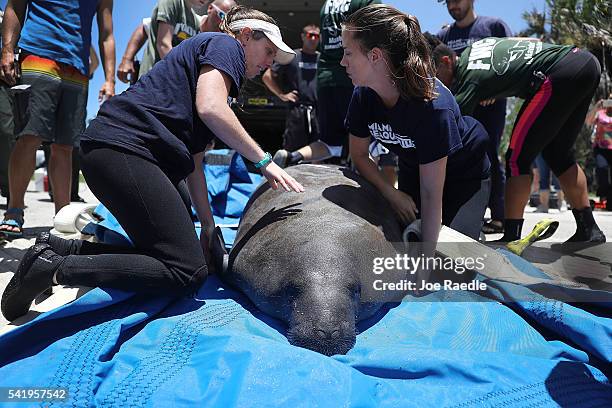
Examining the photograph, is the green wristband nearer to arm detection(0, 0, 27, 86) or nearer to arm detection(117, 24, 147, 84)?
arm detection(0, 0, 27, 86)

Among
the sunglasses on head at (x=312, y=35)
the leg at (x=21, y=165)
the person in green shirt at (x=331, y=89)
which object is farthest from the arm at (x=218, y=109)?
the sunglasses on head at (x=312, y=35)

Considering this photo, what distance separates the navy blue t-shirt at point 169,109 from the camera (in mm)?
2256

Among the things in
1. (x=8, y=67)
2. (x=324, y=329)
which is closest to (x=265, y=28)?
(x=324, y=329)

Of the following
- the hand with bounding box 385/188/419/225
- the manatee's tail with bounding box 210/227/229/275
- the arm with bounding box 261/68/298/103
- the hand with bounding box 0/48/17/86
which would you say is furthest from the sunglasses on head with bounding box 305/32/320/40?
the manatee's tail with bounding box 210/227/229/275

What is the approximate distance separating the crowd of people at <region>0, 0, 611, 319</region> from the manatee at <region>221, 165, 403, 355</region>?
0.21 metres

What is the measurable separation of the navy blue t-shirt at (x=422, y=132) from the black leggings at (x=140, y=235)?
1.20 m

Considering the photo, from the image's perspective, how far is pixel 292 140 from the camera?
Answer: 611 centimetres

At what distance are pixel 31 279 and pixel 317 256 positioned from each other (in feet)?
4.01

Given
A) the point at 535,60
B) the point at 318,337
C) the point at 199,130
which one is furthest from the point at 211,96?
the point at 535,60

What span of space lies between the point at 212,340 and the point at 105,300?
54 cm

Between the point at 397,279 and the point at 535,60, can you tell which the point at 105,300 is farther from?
the point at 535,60

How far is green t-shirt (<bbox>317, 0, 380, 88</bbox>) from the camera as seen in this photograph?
452 centimetres

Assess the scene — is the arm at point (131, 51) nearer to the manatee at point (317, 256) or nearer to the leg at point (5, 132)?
the leg at point (5, 132)

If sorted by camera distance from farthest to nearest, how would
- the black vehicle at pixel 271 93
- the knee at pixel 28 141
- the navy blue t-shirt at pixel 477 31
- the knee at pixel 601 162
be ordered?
the knee at pixel 601 162 → the black vehicle at pixel 271 93 → the navy blue t-shirt at pixel 477 31 → the knee at pixel 28 141
